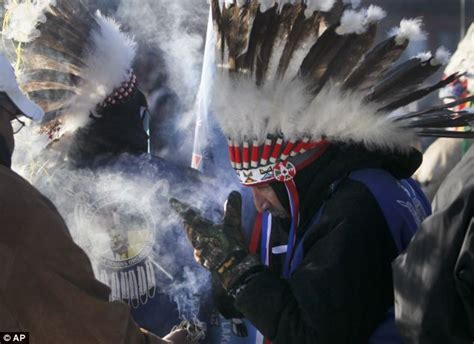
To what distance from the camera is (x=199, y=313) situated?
326 cm

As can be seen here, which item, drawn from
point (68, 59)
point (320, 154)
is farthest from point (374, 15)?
point (68, 59)

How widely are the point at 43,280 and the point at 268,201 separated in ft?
2.81

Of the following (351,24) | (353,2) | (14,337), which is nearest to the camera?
(14,337)

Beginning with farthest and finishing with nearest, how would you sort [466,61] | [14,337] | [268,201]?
[466,61], [268,201], [14,337]

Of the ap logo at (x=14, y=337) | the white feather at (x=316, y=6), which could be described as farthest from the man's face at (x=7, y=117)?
the white feather at (x=316, y=6)

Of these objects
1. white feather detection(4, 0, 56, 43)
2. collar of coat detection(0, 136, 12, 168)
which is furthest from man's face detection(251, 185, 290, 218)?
white feather detection(4, 0, 56, 43)

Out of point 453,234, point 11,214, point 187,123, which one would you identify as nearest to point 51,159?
point 187,123

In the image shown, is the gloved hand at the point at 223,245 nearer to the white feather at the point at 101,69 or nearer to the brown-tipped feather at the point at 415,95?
the brown-tipped feather at the point at 415,95

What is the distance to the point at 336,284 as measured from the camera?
2.21 m

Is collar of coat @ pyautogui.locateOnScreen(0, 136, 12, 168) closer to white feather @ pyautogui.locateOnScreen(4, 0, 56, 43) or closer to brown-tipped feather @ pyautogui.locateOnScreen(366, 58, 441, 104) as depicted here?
white feather @ pyautogui.locateOnScreen(4, 0, 56, 43)

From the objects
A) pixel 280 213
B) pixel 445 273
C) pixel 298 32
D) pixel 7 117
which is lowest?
pixel 445 273

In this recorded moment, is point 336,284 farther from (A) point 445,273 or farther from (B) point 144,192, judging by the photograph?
(B) point 144,192

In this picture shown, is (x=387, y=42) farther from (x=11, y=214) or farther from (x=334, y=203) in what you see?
(x=11, y=214)

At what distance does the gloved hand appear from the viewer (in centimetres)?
242
